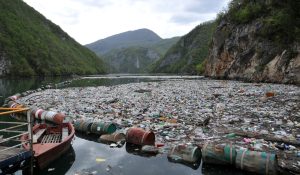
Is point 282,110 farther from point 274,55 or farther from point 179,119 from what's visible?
point 274,55

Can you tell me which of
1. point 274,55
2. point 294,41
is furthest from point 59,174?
point 274,55

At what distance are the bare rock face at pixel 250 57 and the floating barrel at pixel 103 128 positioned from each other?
1008 inches

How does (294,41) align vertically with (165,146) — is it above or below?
above

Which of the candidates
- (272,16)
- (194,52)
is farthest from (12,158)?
(194,52)

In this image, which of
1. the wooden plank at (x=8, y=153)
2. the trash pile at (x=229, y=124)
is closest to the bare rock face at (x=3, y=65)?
the trash pile at (x=229, y=124)

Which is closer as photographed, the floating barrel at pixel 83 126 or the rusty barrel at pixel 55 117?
the floating barrel at pixel 83 126

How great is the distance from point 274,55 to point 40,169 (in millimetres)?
36875

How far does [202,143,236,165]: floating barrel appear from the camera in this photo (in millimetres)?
7978

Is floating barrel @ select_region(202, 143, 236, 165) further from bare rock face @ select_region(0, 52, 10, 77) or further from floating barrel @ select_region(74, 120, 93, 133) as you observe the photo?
bare rock face @ select_region(0, 52, 10, 77)

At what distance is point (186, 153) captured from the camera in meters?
8.62

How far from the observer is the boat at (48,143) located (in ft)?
25.9

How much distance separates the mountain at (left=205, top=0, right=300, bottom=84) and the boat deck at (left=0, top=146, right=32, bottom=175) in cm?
3013

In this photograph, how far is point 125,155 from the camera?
9.47 m

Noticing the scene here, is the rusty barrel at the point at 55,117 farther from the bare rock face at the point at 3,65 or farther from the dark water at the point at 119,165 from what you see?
the bare rock face at the point at 3,65
